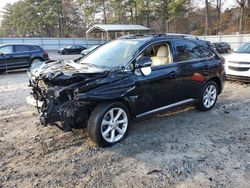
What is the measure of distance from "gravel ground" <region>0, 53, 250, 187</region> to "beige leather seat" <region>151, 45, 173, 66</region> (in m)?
1.17

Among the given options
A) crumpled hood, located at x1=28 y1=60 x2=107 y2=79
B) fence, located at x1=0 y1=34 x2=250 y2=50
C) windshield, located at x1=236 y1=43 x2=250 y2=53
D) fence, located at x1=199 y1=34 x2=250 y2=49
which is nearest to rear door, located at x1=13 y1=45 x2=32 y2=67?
windshield, located at x1=236 y1=43 x2=250 y2=53

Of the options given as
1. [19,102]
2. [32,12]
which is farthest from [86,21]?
[19,102]

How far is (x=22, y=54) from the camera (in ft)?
48.2

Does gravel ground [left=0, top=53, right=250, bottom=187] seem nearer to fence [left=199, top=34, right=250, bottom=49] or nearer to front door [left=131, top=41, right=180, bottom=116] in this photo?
front door [left=131, top=41, right=180, bottom=116]

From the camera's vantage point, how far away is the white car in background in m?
9.60

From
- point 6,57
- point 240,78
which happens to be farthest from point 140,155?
point 6,57

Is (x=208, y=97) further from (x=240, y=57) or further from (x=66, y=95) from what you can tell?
(x=240, y=57)

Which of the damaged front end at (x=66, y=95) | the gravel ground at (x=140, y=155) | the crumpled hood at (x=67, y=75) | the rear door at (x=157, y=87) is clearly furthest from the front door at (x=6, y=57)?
the rear door at (x=157, y=87)

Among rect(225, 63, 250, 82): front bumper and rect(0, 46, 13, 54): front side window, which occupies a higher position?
rect(0, 46, 13, 54): front side window

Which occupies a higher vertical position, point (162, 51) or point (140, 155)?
point (162, 51)

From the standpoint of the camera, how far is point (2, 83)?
11.4 metres

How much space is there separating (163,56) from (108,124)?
189 cm

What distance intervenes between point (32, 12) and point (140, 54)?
188 feet

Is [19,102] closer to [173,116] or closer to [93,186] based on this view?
[173,116]
